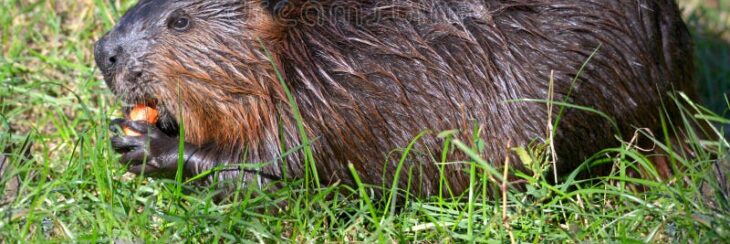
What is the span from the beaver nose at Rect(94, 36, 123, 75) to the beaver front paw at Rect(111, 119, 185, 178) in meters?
0.21

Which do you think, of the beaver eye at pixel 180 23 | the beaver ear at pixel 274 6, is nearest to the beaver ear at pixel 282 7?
the beaver ear at pixel 274 6

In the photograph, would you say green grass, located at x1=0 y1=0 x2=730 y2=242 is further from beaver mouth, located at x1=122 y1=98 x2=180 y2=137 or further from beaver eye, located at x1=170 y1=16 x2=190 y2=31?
beaver eye, located at x1=170 y1=16 x2=190 y2=31

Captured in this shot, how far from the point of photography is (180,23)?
286 centimetres

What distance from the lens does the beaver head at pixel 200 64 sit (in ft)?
9.14

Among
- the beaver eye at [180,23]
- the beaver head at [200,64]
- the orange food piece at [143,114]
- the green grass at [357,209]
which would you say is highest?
the beaver eye at [180,23]

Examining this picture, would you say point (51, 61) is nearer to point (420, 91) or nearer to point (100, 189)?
point (100, 189)

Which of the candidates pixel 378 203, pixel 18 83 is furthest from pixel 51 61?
pixel 378 203

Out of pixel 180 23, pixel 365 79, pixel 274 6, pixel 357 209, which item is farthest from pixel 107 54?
pixel 357 209

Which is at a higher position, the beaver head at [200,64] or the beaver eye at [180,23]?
the beaver eye at [180,23]

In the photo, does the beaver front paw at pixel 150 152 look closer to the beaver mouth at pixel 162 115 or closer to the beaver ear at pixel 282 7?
the beaver mouth at pixel 162 115

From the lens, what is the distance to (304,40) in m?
2.84

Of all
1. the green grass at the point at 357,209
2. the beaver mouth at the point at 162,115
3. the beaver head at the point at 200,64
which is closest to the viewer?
the green grass at the point at 357,209

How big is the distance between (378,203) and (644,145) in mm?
907

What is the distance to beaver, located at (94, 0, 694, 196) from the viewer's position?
9.15 ft
